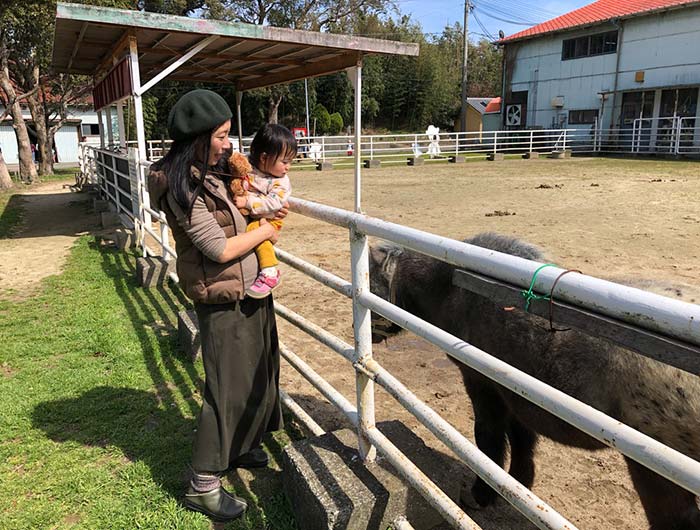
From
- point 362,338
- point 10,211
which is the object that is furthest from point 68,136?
point 362,338

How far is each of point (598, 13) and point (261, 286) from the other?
30.8 m

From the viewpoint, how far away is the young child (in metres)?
2.20

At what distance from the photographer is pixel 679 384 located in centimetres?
155

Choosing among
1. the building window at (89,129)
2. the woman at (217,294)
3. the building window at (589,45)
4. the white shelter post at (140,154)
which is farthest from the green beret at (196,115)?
the building window at (89,129)

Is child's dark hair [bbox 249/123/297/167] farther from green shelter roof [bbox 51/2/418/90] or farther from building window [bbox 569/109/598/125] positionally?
building window [bbox 569/109/598/125]

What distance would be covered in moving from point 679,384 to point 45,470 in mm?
2890

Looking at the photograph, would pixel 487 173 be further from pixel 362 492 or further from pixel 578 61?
pixel 362 492

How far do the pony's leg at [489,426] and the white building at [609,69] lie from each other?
78.6ft

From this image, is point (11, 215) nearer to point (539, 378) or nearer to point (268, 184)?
point (268, 184)

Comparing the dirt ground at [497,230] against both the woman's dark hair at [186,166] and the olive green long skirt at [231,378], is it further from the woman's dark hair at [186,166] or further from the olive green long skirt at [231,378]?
the woman's dark hair at [186,166]

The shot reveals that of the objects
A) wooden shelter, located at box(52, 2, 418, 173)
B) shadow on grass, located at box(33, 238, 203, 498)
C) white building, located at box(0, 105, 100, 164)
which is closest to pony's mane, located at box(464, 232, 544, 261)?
shadow on grass, located at box(33, 238, 203, 498)

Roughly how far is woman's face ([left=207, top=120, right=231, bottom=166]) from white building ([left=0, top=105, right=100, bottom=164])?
38913 mm

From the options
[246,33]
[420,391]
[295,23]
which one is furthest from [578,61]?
[420,391]

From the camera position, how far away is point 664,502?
172 cm
